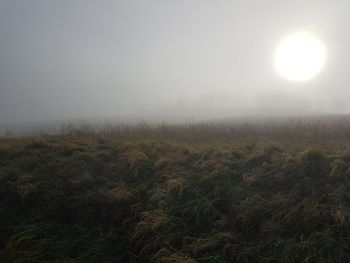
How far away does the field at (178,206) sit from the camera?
599 centimetres

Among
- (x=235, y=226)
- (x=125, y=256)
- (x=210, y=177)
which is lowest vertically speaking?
(x=125, y=256)

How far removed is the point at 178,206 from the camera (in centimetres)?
710

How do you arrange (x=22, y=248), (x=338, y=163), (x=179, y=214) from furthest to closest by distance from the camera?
(x=338, y=163)
(x=179, y=214)
(x=22, y=248)

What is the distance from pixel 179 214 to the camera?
22.8 ft

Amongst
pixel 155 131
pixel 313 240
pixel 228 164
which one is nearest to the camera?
pixel 313 240

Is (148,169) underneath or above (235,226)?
above

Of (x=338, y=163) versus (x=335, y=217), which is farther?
(x=338, y=163)

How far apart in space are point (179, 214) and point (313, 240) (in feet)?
8.08

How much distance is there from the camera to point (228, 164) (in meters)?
8.41

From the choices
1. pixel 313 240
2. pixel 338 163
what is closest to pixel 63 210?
pixel 313 240

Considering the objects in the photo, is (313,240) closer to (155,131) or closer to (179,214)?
(179,214)

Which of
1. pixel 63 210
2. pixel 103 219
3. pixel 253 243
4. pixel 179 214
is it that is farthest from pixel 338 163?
pixel 63 210

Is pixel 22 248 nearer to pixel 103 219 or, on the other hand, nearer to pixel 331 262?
pixel 103 219

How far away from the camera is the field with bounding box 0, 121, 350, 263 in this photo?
5.99m
